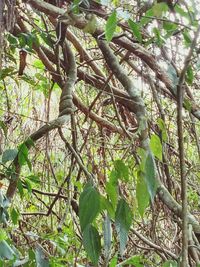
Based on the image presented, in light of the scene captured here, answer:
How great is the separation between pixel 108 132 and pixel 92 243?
2.98ft

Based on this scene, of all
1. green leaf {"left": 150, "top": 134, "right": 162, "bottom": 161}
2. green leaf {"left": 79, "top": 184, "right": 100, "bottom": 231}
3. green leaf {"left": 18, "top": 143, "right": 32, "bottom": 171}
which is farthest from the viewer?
green leaf {"left": 18, "top": 143, "right": 32, "bottom": 171}

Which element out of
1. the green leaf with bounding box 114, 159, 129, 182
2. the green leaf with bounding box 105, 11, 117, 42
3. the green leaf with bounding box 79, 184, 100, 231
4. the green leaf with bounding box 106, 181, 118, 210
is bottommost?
the green leaf with bounding box 79, 184, 100, 231

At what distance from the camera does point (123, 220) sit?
613mm

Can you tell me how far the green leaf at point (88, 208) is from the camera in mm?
581

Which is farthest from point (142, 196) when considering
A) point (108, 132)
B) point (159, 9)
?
point (108, 132)

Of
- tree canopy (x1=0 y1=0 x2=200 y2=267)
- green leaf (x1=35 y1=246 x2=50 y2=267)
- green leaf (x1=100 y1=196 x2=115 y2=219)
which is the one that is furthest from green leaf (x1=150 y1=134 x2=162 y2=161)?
green leaf (x1=35 y1=246 x2=50 y2=267)

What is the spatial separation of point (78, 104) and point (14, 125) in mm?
333

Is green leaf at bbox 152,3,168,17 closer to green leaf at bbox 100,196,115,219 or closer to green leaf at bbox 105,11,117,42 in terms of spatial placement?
green leaf at bbox 105,11,117,42

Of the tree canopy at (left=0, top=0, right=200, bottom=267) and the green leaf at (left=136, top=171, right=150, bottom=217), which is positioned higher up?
the tree canopy at (left=0, top=0, right=200, bottom=267)

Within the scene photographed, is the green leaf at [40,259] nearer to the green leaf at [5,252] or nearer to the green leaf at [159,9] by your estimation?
the green leaf at [5,252]

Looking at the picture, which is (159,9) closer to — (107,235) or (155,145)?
(155,145)

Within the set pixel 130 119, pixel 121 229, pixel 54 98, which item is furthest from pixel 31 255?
pixel 54 98

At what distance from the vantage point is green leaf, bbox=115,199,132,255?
607 mm

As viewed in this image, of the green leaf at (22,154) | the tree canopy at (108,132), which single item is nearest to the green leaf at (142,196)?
the tree canopy at (108,132)
